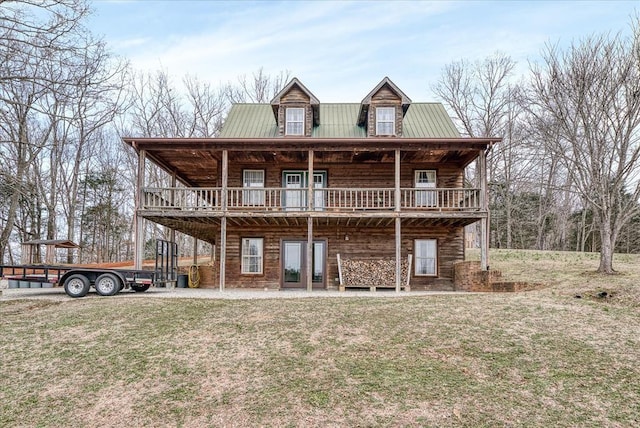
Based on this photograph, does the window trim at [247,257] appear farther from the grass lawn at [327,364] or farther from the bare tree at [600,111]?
the bare tree at [600,111]

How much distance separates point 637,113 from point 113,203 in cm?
3435

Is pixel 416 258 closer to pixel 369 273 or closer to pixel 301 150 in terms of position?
pixel 369 273

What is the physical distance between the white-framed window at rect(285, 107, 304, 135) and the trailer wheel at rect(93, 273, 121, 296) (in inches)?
346

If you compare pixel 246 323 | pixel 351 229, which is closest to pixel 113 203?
pixel 351 229

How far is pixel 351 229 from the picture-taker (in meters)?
17.1

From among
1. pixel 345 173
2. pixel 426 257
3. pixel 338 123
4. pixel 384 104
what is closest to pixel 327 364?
pixel 426 257

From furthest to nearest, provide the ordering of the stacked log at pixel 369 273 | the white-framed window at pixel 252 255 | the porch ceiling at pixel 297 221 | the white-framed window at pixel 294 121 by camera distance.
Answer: the white-framed window at pixel 294 121
the white-framed window at pixel 252 255
the stacked log at pixel 369 273
the porch ceiling at pixel 297 221

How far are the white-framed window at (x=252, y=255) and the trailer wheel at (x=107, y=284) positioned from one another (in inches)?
205

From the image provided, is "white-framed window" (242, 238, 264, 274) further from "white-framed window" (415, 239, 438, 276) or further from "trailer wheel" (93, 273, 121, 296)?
"white-framed window" (415, 239, 438, 276)

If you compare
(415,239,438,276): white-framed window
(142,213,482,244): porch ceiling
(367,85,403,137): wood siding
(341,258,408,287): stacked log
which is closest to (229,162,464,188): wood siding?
(367,85,403,137): wood siding

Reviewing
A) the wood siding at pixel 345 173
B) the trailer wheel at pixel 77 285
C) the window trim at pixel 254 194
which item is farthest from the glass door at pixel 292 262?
the trailer wheel at pixel 77 285

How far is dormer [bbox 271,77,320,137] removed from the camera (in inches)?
681

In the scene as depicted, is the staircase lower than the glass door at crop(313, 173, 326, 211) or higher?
lower

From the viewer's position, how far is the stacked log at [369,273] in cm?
1600
